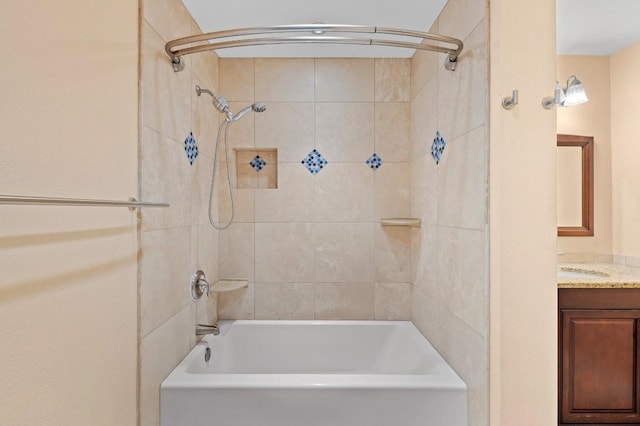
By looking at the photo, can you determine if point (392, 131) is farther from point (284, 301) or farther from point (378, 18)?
point (284, 301)

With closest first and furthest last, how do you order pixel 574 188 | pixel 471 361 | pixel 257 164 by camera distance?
1. pixel 471 361
2. pixel 257 164
3. pixel 574 188

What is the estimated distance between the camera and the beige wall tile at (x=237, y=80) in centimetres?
242

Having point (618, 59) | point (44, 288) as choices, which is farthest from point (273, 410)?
point (618, 59)

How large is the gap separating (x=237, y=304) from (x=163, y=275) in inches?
37.6

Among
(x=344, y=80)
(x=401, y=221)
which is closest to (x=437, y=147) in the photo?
(x=401, y=221)

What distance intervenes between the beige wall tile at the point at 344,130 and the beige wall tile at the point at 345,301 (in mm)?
848

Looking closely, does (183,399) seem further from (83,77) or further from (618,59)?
(618,59)

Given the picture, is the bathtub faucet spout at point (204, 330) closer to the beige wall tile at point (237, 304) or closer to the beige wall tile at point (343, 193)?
the beige wall tile at point (237, 304)

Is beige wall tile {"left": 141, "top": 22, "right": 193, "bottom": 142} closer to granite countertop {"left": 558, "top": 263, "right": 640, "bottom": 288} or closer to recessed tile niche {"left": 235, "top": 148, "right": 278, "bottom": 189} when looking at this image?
recessed tile niche {"left": 235, "top": 148, "right": 278, "bottom": 189}

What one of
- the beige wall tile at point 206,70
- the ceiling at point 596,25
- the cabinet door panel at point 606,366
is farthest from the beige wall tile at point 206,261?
the ceiling at point 596,25

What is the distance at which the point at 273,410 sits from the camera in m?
1.47

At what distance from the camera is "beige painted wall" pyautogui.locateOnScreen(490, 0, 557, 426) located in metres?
1.31

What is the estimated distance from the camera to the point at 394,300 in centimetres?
243

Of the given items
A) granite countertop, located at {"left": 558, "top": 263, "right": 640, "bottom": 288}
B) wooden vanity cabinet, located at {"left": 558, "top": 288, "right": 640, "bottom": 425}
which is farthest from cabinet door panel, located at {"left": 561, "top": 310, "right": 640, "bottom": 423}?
granite countertop, located at {"left": 558, "top": 263, "right": 640, "bottom": 288}
